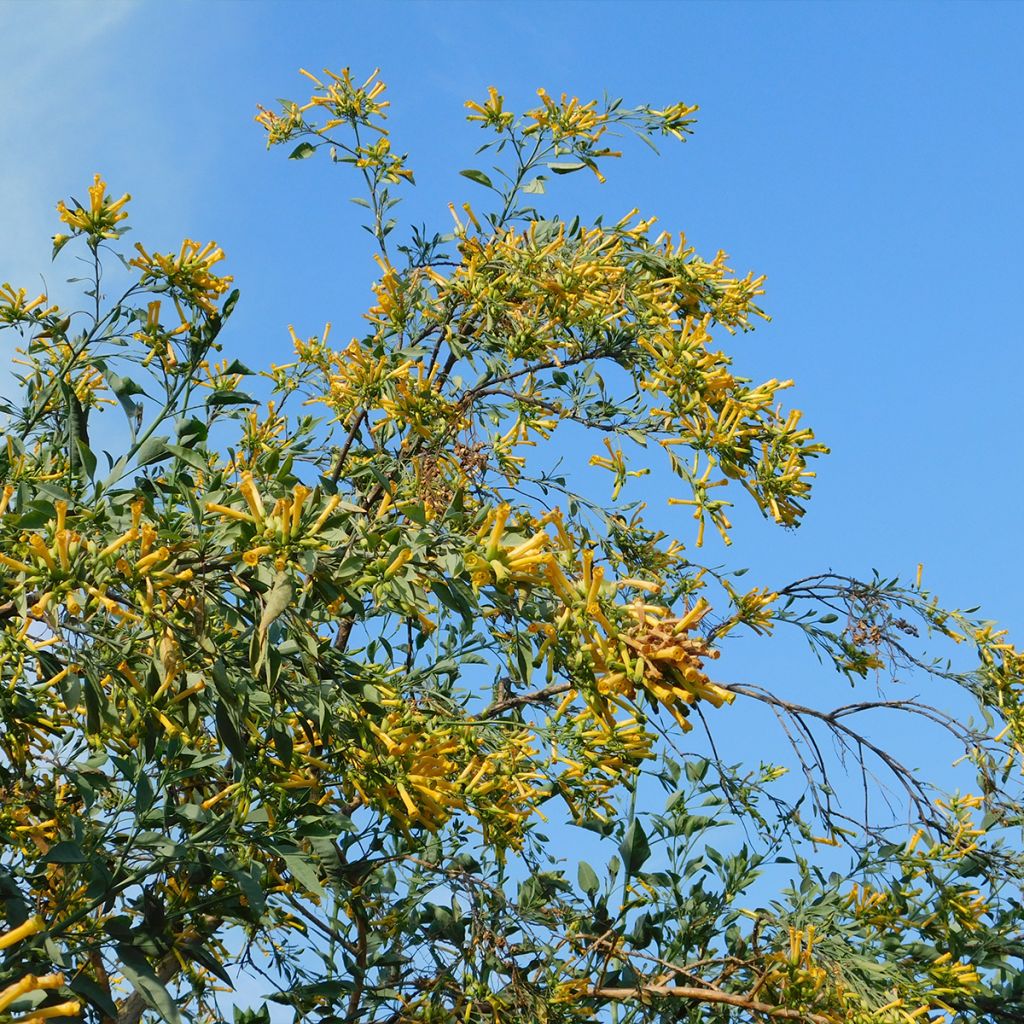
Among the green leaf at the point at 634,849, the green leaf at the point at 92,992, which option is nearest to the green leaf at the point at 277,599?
the green leaf at the point at 92,992

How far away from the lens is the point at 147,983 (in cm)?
267

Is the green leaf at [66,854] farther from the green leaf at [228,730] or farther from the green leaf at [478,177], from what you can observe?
the green leaf at [478,177]

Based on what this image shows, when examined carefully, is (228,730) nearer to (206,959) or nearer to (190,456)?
(190,456)

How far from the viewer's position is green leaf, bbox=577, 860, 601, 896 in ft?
13.7

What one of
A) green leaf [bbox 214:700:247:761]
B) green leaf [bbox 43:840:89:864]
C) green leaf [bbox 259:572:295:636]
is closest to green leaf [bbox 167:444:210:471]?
green leaf [bbox 214:700:247:761]

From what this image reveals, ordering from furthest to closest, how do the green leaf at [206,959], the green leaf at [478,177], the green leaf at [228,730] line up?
the green leaf at [478,177]
the green leaf at [206,959]
the green leaf at [228,730]

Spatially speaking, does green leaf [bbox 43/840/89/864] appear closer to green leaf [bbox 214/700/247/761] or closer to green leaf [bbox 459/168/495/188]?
green leaf [bbox 214/700/247/761]

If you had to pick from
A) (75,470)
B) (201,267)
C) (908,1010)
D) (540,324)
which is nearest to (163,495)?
(75,470)

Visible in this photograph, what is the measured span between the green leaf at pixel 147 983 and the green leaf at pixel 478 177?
287cm

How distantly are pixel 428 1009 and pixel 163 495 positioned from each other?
177 cm

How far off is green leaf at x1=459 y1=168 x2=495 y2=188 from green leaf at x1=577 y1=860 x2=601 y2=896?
92.8 inches

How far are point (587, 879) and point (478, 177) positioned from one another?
2427 mm

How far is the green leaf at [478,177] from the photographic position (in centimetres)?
464

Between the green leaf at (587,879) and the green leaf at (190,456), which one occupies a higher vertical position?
the green leaf at (587,879)
